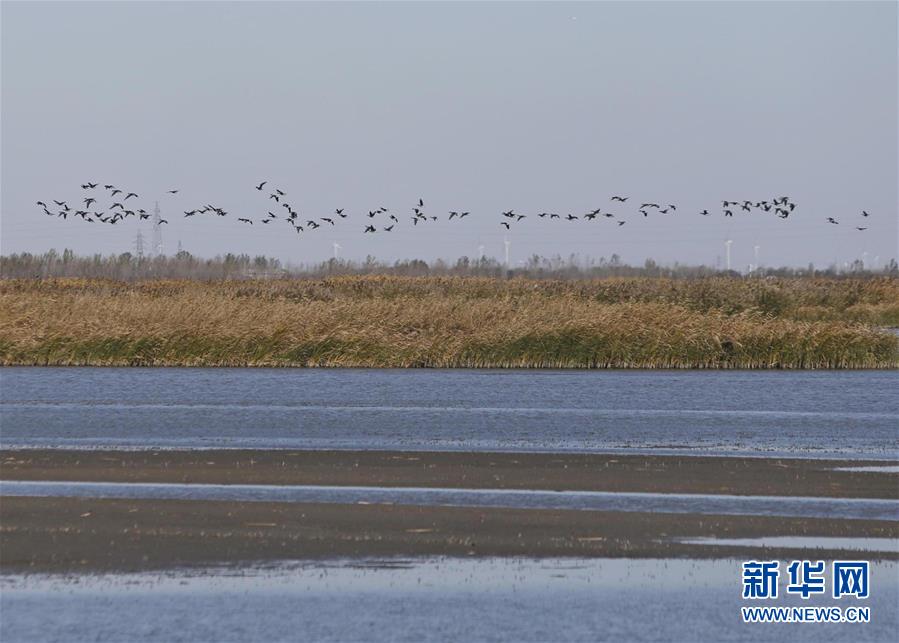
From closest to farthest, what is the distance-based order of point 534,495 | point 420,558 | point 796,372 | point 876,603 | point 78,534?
point 876,603 < point 420,558 < point 78,534 < point 534,495 < point 796,372

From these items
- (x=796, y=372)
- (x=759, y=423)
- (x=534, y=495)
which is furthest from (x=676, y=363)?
(x=534, y=495)

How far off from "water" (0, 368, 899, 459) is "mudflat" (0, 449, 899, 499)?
1.06 meters

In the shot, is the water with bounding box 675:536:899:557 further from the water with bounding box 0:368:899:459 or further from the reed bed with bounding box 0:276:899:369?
the reed bed with bounding box 0:276:899:369

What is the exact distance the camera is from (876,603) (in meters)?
11.4

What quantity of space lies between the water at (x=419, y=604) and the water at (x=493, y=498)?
2813 millimetres

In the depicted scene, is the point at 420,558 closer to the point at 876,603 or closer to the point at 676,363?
the point at 876,603

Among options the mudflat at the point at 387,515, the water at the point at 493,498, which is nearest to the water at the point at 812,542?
the mudflat at the point at 387,515

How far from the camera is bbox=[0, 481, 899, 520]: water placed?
15375mm

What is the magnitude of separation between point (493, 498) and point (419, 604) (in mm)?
4987

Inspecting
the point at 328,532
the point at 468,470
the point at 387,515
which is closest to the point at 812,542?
the point at 387,515

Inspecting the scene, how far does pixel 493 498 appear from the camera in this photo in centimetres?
1606

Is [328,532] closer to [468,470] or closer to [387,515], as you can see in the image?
[387,515]

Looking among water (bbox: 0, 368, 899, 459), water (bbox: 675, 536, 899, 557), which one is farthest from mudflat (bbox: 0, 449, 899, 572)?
water (bbox: 0, 368, 899, 459)

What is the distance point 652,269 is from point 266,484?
61200mm
